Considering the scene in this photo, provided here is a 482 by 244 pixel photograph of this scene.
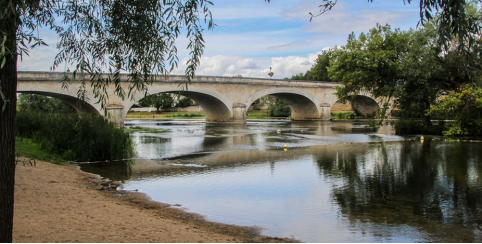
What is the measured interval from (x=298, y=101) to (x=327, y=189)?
50.9 m

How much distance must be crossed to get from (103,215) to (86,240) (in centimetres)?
177

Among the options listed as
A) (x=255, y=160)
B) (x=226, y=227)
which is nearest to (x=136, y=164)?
(x=255, y=160)

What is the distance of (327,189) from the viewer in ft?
35.4

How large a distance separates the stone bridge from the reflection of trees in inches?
982

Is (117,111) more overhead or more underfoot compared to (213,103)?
more underfoot

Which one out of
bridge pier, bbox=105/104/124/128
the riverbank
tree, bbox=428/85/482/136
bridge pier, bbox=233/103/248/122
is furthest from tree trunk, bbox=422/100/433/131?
bridge pier, bbox=233/103/248/122

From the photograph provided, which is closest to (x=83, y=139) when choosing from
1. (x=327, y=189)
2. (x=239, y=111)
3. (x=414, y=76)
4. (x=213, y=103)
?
(x=327, y=189)

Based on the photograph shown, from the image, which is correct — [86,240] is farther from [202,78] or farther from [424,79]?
[202,78]

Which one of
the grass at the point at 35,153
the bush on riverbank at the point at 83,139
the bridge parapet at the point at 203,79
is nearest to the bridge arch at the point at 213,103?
the bridge parapet at the point at 203,79

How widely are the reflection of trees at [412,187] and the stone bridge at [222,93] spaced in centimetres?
2494

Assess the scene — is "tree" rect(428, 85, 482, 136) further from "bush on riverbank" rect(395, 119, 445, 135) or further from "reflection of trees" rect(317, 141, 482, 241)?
"reflection of trees" rect(317, 141, 482, 241)

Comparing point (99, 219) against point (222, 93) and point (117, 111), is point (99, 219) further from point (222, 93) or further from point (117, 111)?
point (222, 93)

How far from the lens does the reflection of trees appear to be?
7.82m

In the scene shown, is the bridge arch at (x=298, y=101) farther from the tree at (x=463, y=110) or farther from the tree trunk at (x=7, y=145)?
the tree trunk at (x=7, y=145)
